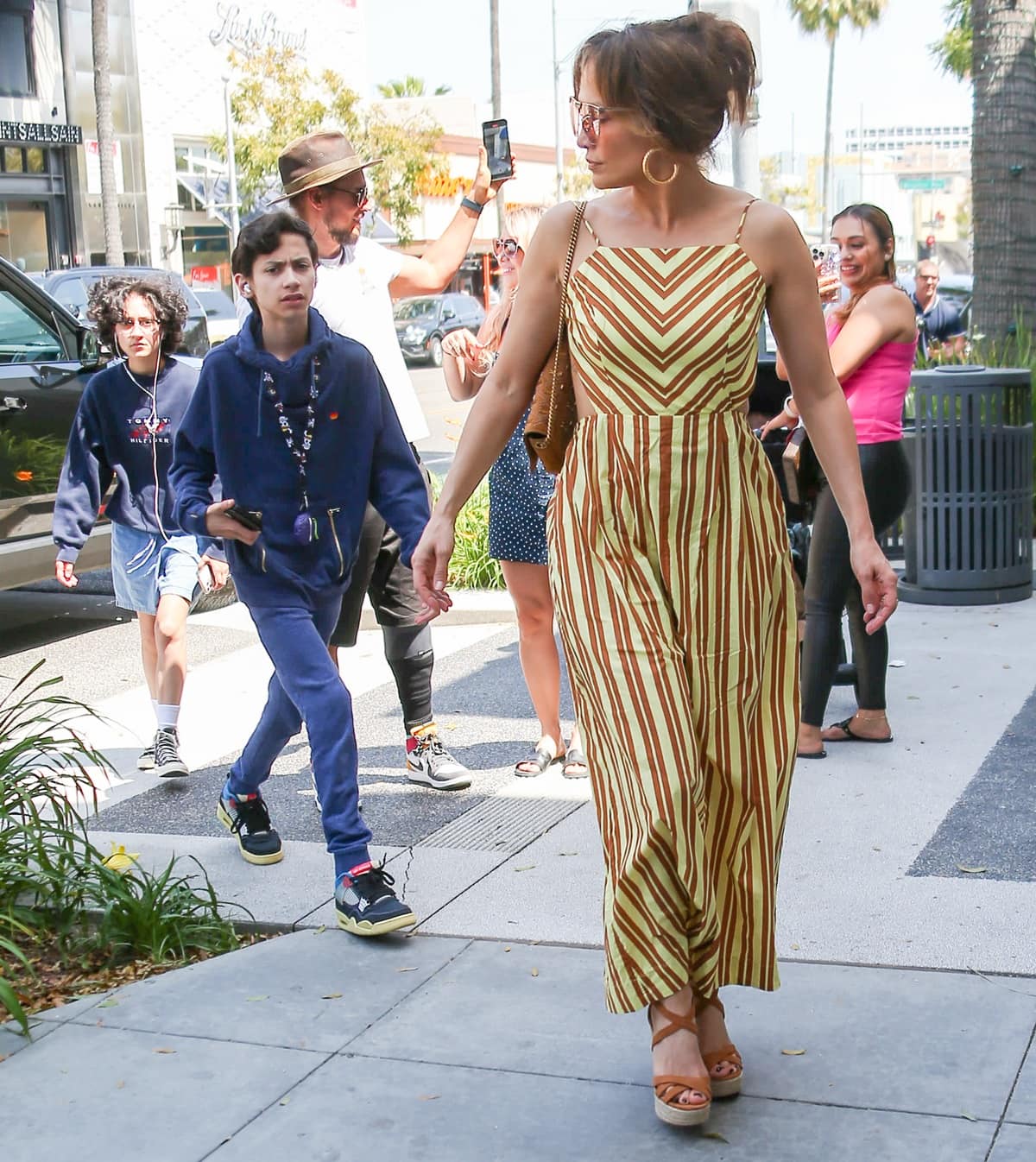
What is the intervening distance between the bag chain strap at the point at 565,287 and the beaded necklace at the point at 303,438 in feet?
4.30

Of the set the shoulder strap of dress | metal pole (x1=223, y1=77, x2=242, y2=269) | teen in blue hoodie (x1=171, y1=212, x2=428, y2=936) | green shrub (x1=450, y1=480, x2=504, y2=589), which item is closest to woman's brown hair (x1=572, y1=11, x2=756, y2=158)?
the shoulder strap of dress

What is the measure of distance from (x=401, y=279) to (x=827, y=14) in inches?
3068

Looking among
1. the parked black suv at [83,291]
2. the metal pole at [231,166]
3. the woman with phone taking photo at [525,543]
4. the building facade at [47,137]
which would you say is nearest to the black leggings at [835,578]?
the woman with phone taking photo at [525,543]

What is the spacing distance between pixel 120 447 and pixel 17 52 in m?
32.6

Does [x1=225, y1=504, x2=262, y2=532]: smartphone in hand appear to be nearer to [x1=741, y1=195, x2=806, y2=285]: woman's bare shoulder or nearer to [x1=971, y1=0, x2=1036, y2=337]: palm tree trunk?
[x1=741, y1=195, x2=806, y2=285]: woman's bare shoulder

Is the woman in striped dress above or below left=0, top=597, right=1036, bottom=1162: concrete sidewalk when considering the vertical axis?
above

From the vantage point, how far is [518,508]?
19.0ft

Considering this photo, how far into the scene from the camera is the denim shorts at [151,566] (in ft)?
20.5

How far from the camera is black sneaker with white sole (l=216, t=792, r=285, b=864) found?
197 inches

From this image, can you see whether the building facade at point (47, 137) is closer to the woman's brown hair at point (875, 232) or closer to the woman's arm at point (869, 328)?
the woman's brown hair at point (875, 232)

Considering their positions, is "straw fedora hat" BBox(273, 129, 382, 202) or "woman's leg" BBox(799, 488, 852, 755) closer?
"straw fedora hat" BBox(273, 129, 382, 202)

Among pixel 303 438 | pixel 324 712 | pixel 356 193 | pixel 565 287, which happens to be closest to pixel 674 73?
pixel 565 287

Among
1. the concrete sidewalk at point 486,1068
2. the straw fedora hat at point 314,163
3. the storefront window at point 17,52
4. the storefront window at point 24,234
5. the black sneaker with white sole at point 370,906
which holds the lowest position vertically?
the concrete sidewalk at point 486,1068

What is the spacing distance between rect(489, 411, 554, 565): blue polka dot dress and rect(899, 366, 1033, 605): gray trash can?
2948mm
